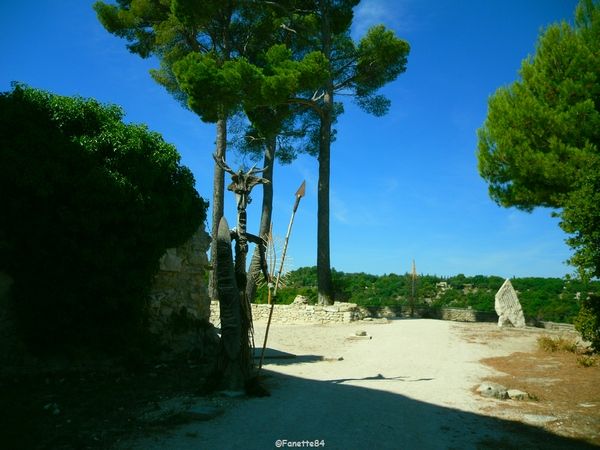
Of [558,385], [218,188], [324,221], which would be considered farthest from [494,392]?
[218,188]

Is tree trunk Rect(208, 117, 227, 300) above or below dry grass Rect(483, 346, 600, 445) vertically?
above

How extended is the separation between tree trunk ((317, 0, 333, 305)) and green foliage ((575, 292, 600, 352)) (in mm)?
9467

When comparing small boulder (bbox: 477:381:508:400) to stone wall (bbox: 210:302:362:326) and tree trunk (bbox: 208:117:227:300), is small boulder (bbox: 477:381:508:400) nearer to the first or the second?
stone wall (bbox: 210:302:362:326)

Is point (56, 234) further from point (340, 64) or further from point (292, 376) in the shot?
point (340, 64)

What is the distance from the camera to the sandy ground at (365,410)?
13.1 ft

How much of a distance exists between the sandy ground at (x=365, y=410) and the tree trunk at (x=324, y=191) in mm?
7030

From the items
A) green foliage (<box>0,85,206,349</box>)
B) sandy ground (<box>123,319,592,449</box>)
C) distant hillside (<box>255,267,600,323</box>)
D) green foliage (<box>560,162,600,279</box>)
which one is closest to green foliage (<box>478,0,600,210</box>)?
green foliage (<box>560,162,600,279</box>)

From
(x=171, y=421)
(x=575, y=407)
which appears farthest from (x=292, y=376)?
(x=575, y=407)

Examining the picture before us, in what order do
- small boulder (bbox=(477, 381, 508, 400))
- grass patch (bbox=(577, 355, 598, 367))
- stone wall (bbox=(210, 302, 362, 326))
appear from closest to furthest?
small boulder (bbox=(477, 381, 508, 400)) < grass patch (bbox=(577, 355, 598, 367)) < stone wall (bbox=(210, 302, 362, 326))

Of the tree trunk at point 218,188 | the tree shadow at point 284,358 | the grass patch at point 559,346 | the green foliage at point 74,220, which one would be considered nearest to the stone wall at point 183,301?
the green foliage at point 74,220

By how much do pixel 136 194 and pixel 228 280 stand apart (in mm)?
2223

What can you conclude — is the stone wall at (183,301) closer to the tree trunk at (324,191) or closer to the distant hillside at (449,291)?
the tree trunk at (324,191)

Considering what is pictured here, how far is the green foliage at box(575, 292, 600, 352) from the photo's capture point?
807 cm

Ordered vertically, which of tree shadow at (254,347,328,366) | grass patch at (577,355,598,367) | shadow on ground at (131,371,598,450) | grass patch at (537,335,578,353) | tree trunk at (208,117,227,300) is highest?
tree trunk at (208,117,227,300)
